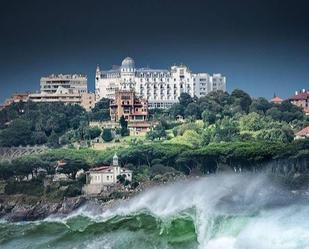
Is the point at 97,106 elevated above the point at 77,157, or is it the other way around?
the point at 97,106

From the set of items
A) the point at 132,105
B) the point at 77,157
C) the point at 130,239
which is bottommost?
the point at 130,239

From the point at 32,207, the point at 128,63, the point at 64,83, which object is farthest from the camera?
the point at 64,83

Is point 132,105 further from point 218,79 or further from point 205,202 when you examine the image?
point 205,202

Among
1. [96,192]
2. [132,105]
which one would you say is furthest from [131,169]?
[132,105]

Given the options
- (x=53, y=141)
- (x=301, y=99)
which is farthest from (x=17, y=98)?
(x=301, y=99)

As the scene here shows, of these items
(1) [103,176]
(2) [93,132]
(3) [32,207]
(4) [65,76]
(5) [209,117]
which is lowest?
(3) [32,207]

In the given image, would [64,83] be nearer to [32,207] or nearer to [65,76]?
[65,76]

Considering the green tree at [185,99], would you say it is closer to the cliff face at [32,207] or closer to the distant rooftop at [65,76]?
the distant rooftop at [65,76]

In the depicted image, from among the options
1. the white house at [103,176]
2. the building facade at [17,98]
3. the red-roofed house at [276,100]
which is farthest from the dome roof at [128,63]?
the red-roofed house at [276,100]
